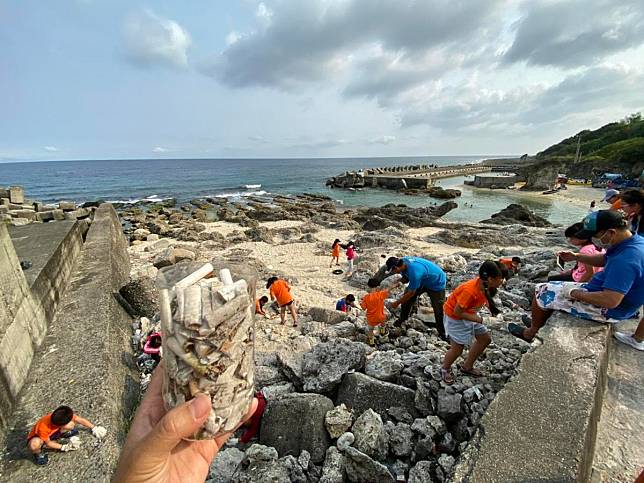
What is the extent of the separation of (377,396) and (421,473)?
2.89ft

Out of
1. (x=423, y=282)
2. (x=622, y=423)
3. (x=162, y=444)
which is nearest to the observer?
(x=162, y=444)

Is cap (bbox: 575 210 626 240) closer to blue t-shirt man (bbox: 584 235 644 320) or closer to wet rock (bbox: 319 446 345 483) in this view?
blue t-shirt man (bbox: 584 235 644 320)

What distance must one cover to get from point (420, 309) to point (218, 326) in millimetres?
6033

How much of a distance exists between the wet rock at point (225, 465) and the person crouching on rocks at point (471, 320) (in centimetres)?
237

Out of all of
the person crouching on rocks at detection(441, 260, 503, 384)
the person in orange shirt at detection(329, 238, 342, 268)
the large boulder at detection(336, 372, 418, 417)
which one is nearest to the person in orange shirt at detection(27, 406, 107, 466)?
the large boulder at detection(336, 372, 418, 417)

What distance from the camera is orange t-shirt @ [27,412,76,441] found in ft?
8.70

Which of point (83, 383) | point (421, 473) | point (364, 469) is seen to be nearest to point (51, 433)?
point (83, 383)

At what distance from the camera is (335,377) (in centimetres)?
388

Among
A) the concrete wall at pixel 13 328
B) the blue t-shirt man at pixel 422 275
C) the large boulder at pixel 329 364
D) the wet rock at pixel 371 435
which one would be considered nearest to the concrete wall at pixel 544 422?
the wet rock at pixel 371 435

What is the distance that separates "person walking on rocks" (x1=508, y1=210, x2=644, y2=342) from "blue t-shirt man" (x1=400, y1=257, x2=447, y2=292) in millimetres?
1746

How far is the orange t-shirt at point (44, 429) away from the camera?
2.65 metres

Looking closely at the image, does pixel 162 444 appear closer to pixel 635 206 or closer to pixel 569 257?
pixel 569 257

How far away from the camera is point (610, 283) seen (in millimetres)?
3260

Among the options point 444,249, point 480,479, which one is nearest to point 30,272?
point 480,479
